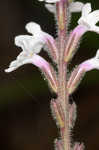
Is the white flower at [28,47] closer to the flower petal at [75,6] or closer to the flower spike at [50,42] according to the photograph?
the flower spike at [50,42]

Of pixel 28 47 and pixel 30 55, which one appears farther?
pixel 30 55

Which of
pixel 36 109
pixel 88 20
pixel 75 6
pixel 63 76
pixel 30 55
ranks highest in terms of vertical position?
pixel 36 109

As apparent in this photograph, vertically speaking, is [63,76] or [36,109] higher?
[36,109]

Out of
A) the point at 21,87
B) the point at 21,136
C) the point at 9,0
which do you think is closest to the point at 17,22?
the point at 9,0

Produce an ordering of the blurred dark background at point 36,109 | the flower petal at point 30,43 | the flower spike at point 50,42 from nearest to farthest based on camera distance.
Answer: the flower petal at point 30,43
the flower spike at point 50,42
the blurred dark background at point 36,109

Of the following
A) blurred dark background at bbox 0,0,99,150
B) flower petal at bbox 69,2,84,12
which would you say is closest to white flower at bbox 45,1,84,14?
flower petal at bbox 69,2,84,12

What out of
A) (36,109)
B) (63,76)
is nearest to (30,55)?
(63,76)

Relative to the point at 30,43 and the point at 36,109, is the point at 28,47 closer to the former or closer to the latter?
the point at 30,43

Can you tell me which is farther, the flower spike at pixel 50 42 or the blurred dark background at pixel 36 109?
the blurred dark background at pixel 36 109

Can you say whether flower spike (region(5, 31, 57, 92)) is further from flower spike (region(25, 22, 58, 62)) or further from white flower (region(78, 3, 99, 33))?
white flower (region(78, 3, 99, 33))

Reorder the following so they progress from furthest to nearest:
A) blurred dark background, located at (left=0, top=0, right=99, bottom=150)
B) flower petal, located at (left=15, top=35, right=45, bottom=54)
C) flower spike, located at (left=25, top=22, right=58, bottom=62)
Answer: blurred dark background, located at (left=0, top=0, right=99, bottom=150), flower spike, located at (left=25, top=22, right=58, bottom=62), flower petal, located at (left=15, top=35, right=45, bottom=54)

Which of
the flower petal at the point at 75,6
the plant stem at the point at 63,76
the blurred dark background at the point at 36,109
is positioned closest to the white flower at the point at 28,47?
the plant stem at the point at 63,76
